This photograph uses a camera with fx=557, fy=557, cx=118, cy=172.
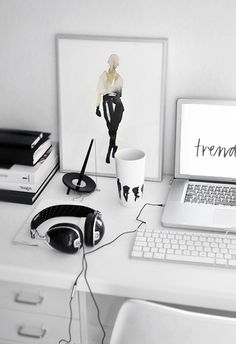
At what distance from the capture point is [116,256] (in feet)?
4.66

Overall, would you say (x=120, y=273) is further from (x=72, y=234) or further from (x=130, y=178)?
(x=130, y=178)

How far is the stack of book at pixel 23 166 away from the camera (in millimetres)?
1681

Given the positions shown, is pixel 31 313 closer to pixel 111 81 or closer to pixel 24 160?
pixel 24 160

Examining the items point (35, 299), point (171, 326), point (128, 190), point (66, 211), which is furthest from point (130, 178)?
point (171, 326)

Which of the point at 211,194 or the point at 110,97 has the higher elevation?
the point at 110,97

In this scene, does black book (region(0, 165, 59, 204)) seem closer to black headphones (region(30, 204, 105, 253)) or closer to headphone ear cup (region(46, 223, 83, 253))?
black headphones (region(30, 204, 105, 253))

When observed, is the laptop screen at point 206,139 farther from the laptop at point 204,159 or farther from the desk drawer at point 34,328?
the desk drawer at point 34,328

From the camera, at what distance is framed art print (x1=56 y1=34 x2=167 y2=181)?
5.52 feet

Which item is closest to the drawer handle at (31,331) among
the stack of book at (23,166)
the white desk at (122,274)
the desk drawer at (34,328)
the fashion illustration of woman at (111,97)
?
the desk drawer at (34,328)

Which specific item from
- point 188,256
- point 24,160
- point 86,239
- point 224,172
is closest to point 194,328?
point 188,256

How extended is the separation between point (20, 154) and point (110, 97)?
0.33m

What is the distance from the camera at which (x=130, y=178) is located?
Answer: 1621mm

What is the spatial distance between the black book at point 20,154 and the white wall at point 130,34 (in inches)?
6.6

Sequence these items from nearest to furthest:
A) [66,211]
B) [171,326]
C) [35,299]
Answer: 1. [171,326]
2. [35,299]
3. [66,211]
